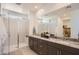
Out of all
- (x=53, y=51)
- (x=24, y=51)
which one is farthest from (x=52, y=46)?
(x=24, y=51)

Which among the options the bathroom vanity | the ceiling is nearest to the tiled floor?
the bathroom vanity

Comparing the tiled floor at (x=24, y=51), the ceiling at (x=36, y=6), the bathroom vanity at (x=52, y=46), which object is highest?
the ceiling at (x=36, y=6)

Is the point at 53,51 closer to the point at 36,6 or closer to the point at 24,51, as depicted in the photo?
the point at 24,51

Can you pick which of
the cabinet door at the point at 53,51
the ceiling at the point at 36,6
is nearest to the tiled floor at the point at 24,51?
the cabinet door at the point at 53,51

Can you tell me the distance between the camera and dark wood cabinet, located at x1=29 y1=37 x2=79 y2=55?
217 cm

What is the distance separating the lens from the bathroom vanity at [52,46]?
213cm

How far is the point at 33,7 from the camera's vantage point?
226cm

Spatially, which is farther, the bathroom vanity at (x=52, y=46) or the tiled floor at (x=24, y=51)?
the tiled floor at (x=24, y=51)

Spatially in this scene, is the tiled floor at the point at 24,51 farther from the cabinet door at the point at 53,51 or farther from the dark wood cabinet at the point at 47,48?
the cabinet door at the point at 53,51

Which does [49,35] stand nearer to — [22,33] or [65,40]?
[65,40]

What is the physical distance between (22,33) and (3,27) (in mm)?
333

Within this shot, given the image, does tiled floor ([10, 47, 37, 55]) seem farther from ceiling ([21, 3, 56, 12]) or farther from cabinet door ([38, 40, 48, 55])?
ceiling ([21, 3, 56, 12])
